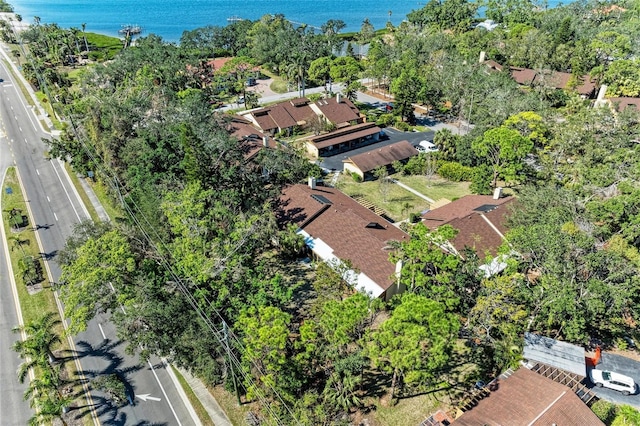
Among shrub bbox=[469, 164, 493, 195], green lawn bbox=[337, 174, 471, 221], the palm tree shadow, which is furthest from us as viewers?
shrub bbox=[469, 164, 493, 195]

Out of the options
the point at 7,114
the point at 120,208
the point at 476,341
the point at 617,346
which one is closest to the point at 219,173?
the point at 120,208

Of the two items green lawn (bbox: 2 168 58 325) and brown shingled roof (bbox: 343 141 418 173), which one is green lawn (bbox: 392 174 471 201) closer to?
brown shingled roof (bbox: 343 141 418 173)

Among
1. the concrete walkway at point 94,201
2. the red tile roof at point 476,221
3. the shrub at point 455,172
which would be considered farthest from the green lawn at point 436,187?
the concrete walkway at point 94,201

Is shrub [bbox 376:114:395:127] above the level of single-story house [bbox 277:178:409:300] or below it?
above

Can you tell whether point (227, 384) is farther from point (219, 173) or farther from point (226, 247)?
point (219, 173)

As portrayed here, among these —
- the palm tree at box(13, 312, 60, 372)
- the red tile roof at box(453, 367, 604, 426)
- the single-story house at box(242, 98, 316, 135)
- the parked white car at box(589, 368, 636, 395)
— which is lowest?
the parked white car at box(589, 368, 636, 395)

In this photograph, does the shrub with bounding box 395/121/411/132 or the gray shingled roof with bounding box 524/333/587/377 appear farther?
the shrub with bounding box 395/121/411/132

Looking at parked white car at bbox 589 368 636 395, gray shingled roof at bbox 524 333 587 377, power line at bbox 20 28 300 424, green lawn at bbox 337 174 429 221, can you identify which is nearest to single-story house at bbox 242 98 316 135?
green lawn at bbox 337 174 429 221
